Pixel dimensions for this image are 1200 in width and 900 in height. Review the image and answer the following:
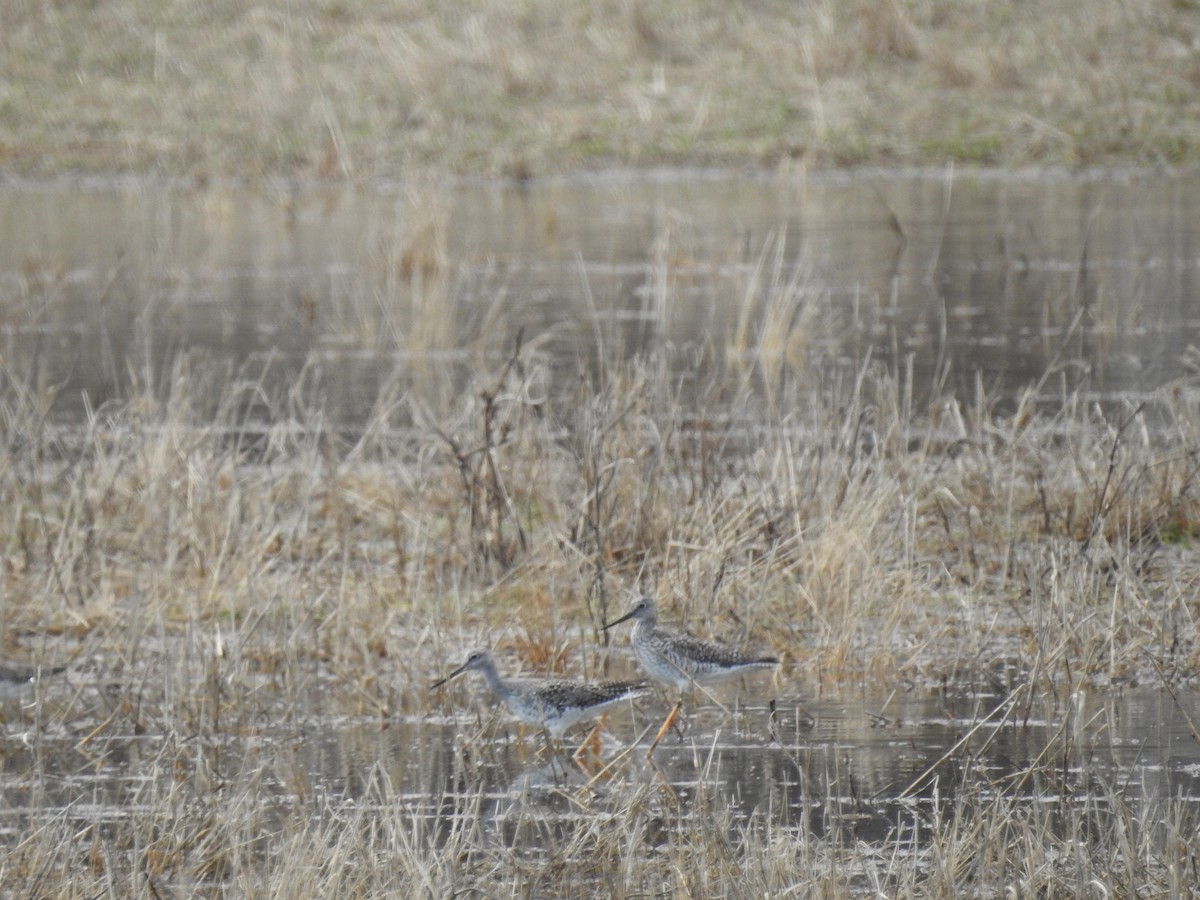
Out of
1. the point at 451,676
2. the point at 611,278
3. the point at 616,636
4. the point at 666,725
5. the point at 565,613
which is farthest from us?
the point at 611,278

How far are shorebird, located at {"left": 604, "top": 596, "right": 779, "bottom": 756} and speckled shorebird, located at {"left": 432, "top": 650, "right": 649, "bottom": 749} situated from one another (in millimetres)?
123

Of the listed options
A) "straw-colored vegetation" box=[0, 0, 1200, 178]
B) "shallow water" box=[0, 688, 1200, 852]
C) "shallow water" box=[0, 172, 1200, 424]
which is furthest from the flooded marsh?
"straw-colored vegetation" box=[0, 0, 1200, 178]

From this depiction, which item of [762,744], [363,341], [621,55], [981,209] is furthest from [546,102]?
[762,744]

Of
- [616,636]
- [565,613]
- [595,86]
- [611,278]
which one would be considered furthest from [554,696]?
[595,86]

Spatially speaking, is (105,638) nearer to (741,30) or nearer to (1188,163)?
(1188,163)

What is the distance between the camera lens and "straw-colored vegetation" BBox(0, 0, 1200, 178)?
29156mm

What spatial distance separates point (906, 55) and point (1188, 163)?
599cm

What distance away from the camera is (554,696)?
683cm

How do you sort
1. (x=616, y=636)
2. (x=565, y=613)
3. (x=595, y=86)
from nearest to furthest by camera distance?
(x=616, y=636)
(x=565, y=613)
(x=595, y=86)

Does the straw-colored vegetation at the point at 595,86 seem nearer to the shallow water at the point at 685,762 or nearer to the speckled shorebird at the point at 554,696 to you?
the shallow water at the point at 685,762

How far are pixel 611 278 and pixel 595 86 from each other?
1393 cm

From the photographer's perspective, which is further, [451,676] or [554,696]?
[451,676]

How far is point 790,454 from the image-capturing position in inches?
351

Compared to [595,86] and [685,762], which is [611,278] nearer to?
[685,762]
